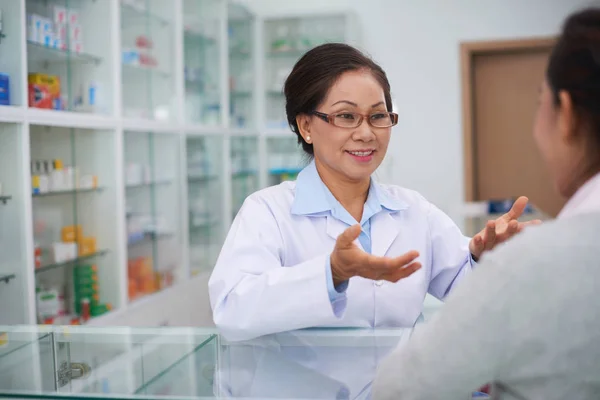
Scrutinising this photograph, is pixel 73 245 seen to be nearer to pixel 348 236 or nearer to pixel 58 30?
pixel 58 30

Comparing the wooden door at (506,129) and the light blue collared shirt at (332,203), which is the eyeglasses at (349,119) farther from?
the wooden door at (506,129)

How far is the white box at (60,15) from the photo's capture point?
12.7 feet

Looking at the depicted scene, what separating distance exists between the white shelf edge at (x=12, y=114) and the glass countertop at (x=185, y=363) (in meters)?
1.89

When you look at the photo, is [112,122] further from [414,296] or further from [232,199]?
[414,296]

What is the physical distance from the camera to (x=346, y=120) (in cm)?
173

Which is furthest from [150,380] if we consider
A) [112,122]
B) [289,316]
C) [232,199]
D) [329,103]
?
[232,199]

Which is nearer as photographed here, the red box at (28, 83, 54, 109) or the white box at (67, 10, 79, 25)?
the red box at (28, 83, 54, 109)

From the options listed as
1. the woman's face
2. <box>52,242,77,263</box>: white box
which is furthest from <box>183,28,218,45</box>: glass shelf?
the woman's face

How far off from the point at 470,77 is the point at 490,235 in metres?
5.52

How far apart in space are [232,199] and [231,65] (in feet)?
4.23

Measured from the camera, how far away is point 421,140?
6777 mm

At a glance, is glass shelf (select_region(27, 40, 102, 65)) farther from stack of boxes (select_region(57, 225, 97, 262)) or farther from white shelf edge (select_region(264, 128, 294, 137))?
white shelf edge (select_region(264, 128, 294, 137))

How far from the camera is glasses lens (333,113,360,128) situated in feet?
5.67

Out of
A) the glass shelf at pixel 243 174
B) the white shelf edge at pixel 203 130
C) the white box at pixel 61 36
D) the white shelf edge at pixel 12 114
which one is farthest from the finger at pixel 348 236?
the glass shelf at pixel 243 174
